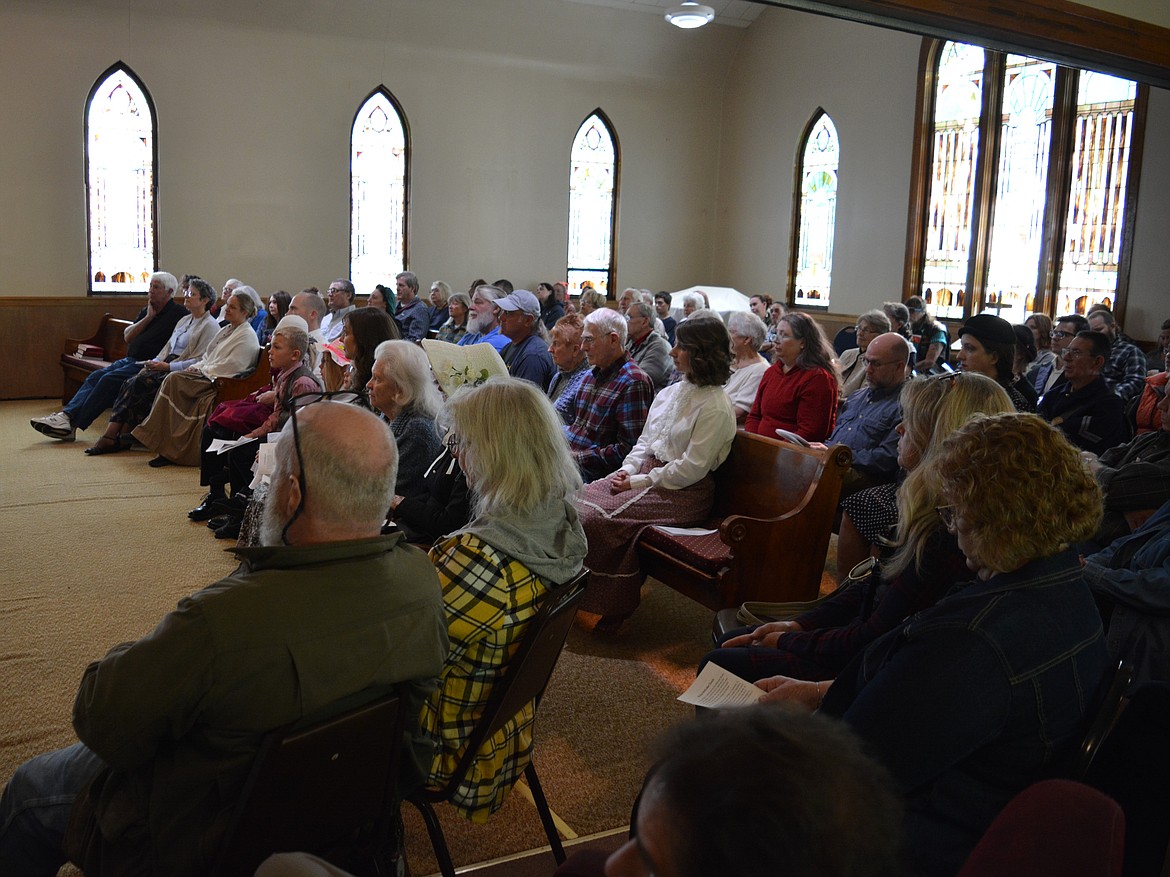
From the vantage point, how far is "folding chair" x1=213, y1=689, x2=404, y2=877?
1.43 metres

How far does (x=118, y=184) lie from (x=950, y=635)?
10969mm

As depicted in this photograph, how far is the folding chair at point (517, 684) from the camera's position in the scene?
1909 mm

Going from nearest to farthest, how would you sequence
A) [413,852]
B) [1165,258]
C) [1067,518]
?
[1067,518], [413,852], [1165,258]

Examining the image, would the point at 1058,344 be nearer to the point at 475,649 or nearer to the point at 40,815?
the point at 475,649

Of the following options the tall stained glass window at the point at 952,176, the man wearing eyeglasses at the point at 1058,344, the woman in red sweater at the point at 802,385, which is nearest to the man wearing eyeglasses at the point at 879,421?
the woman in red sweater at the point at 802,385

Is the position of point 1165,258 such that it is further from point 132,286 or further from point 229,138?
point 132,286

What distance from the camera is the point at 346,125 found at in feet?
37.4

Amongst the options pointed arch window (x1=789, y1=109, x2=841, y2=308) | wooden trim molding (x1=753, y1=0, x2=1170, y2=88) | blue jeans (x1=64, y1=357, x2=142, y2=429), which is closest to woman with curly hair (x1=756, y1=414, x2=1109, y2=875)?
wooden trim molding (x1=753, y1=0, x2=1170, y2=88)

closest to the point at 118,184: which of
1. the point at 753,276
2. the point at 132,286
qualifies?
the point at 132,286

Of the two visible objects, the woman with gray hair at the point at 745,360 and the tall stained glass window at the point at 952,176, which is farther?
the tall stained glass window at the point at 952,176

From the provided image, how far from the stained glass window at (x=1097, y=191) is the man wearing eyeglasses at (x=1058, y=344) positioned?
Result: 1.69 m

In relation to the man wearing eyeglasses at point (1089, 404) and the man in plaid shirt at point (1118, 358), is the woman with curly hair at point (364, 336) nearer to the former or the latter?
the man wearing eyeglasses at point (1089, 404)

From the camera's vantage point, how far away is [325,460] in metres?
1.70

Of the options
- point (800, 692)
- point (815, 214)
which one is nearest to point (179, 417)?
point (800, 692)
